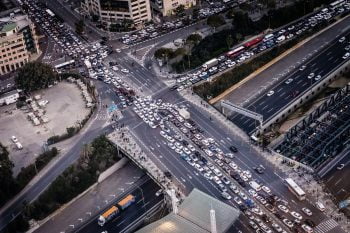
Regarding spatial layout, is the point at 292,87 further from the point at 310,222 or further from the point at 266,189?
the point at 310,222

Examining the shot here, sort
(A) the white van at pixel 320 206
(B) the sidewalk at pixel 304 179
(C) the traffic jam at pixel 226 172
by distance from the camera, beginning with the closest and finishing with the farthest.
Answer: (B) the sidewalk at pixel 304 179 → (C) the traffic jam at pixel 226 172 → (A) the white van at pixel 320 206

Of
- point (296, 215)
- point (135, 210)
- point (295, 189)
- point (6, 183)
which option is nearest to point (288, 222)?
point (296, 215)

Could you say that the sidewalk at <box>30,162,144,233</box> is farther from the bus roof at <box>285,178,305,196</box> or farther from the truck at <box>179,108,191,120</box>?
the bus roof at <box>285,178,305,196</box>

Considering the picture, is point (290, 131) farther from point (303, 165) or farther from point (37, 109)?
point (37, 109)

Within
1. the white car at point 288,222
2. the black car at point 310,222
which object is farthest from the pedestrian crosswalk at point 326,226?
the white car at point 288,222

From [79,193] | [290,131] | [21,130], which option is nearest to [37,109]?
[21,130]

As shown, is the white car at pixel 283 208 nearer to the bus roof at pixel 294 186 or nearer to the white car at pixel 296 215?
the white car at pixel 296 215
